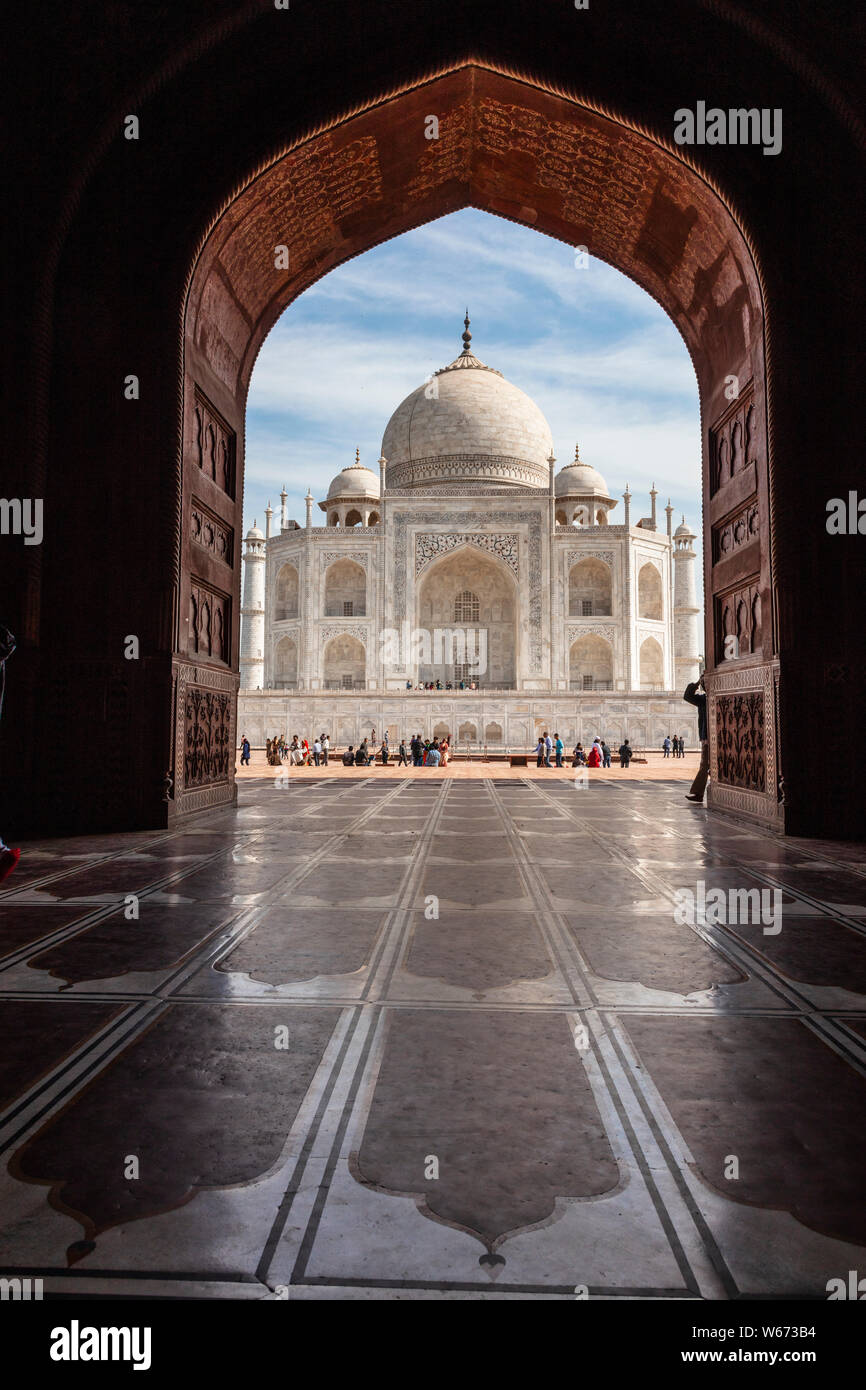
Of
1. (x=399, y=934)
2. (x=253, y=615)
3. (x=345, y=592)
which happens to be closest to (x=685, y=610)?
(x=345, y=592)

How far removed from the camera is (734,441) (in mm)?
6488

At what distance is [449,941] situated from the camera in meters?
2.42

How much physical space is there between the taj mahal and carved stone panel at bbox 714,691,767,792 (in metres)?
18.7

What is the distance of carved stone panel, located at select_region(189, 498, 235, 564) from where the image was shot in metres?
6.00

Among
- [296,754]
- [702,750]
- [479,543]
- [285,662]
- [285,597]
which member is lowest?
[296,754]

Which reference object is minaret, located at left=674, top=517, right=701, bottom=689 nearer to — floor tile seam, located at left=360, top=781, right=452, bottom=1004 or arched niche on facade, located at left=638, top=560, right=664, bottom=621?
arched niche on facade, located at left=638, top=560, right=664, bottom=621

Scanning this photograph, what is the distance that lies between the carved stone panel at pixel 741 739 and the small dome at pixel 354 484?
27859mm

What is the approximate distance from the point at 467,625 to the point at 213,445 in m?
23.4

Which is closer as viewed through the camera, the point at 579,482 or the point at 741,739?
the point at 741,739

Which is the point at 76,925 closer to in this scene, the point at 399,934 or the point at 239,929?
the point at 239,929
